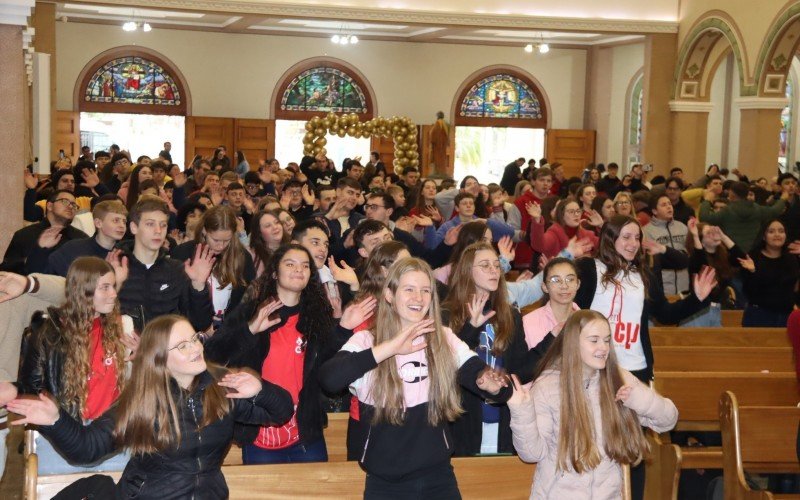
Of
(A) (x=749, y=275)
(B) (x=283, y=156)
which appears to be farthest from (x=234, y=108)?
(A) (x=749, y=275)

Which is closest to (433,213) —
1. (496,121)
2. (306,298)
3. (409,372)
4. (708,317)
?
(708,317)

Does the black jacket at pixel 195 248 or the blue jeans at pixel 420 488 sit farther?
the black jacket at pixel 195 248

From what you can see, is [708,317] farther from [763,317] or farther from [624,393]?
[624,393]

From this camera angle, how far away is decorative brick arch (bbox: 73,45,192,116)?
22.2 metres

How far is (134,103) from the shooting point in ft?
74.7

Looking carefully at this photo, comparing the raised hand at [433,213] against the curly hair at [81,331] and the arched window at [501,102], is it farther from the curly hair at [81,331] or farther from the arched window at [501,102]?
the arched window at [501,102]

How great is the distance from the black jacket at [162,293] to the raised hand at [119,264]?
0.19ft

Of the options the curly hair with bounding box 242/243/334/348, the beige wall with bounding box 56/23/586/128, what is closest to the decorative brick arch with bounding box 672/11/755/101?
the beige wall with bounding box 56/23/586/128

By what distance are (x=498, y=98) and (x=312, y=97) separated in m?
4.43

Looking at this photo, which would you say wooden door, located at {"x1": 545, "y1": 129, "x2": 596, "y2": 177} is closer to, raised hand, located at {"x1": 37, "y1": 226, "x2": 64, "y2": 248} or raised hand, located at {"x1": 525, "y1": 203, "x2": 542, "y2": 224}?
raised hand, located at {"x1": 525, "y1": 203, "x2": 542, "y2": 224}

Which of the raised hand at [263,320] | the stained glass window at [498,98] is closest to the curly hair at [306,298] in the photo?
the raised hand at [263,320]

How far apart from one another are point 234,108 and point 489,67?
600 centimetres

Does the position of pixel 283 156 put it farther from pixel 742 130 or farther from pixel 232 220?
pixel 232 220

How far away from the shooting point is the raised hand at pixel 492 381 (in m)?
4.03
